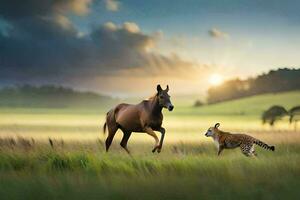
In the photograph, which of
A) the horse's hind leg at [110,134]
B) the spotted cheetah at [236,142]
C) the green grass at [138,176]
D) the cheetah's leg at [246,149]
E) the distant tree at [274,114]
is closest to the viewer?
the green grass at [138,176]

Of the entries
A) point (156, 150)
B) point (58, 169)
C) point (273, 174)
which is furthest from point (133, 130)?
point (273, 174)

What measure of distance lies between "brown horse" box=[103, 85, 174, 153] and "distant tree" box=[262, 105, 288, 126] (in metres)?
11.6

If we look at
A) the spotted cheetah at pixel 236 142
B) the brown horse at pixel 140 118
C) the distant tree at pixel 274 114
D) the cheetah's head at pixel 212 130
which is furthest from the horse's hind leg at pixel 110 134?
the distant tree at pixel 274 114

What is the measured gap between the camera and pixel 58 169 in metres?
13.2

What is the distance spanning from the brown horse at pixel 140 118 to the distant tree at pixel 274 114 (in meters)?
11.6

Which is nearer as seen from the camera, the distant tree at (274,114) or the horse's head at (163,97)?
the horse's head at (163,97)

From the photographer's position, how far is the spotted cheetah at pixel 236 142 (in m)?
16.8

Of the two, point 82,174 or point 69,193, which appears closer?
point 69,193

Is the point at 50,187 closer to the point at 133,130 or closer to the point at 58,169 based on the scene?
the point at 58,169

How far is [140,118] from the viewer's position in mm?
16984

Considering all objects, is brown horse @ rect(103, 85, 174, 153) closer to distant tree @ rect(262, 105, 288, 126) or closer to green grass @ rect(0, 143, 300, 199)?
green grass @ rect(0, 143, 300, 199)

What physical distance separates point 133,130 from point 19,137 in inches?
122

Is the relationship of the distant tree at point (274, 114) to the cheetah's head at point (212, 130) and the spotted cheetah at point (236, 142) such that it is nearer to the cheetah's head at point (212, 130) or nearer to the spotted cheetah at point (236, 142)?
the cheetah's head at point (212, 130)

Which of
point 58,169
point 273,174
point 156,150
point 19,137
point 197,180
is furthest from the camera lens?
point 19,137
